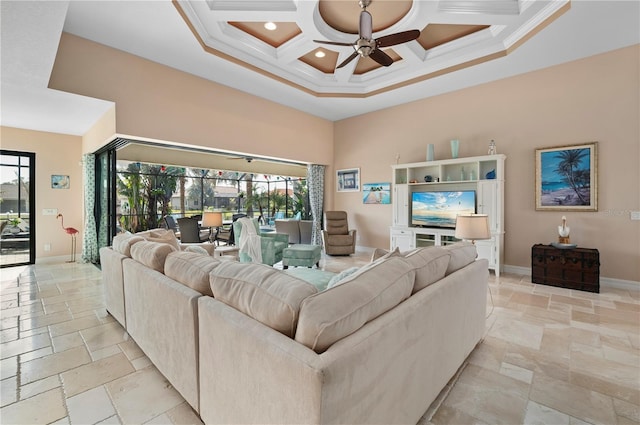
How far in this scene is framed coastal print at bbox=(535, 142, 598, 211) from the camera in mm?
4281

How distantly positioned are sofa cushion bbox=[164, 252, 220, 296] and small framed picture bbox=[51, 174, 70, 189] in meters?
5.89

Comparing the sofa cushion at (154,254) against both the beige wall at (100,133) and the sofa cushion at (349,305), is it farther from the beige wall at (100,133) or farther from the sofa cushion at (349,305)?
the beige wall at (100,133)

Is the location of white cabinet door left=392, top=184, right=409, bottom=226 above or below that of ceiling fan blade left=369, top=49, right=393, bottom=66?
below

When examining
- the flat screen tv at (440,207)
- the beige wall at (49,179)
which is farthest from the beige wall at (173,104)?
the beige wall at (49,179)

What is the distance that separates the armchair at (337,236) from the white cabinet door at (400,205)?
3.39ft

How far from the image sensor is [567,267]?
412 cm

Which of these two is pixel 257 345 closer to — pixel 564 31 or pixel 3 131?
pixel 564 31

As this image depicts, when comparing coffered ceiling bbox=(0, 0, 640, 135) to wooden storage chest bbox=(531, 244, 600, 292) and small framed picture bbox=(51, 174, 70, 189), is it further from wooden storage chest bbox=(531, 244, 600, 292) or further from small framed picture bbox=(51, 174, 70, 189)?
wooden storage chest bbox=(531, 244, 600, 292)

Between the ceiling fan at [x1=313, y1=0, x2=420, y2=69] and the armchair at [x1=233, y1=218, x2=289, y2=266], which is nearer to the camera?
the ceiling fan at [x1=313, y1=0, x2=420, y2=69]

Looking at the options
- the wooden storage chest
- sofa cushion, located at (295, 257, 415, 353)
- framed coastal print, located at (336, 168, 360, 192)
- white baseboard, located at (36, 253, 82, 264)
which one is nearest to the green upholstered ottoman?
framed coastal print, located at (336, 168, 360, 192)


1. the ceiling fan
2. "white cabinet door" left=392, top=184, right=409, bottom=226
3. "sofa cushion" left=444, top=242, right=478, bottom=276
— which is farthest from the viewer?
"white cabinet door" left=392, top=184, right=409, bottom=226

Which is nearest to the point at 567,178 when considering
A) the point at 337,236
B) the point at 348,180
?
the point at 337,236

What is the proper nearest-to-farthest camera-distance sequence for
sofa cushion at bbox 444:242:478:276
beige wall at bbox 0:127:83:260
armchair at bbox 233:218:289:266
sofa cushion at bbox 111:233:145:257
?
sofa cushion at bbox 444:242:478:276 < sofa cushion at bbox 111:233:145:257 < armchair at bbox 233:218:289:266 < beige wall at bbox 0:127:83:260

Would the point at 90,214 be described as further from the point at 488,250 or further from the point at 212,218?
the point at 488,250
